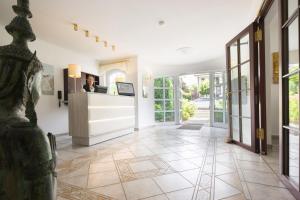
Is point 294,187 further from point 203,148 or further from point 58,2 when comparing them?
point 58,2

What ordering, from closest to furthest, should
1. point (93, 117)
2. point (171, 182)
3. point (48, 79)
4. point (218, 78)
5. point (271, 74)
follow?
point (171, 182) < point (93, 117) < point (271, 74) < point (48, 79) < point (218, 78)

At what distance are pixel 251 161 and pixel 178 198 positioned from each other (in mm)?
1336

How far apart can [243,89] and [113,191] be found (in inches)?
98.3

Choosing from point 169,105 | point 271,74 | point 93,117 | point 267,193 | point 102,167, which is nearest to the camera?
point 267,193

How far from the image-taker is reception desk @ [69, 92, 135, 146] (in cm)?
318

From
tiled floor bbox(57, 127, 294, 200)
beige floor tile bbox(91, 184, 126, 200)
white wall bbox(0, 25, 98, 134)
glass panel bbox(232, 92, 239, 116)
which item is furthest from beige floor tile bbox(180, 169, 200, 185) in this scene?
white wall bbox(0, 25, 98, 134)

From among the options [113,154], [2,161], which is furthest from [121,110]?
[2,161]

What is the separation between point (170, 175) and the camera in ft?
5.92

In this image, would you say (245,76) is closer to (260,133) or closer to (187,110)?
(260,133)

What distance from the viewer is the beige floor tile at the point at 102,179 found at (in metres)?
1.63

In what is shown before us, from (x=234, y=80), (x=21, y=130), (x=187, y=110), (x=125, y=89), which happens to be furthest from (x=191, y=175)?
(x=187, y=110)

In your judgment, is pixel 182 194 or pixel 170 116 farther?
pixel 170 116

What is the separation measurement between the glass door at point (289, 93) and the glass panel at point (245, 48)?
1210mm

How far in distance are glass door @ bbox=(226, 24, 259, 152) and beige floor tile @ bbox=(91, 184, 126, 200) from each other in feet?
6.71
